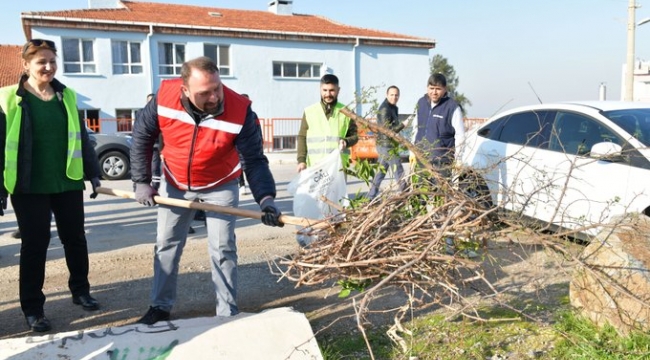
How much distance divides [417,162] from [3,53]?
33.8 m

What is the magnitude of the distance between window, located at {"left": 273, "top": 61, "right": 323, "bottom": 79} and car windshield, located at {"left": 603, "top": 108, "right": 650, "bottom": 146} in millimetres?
22975

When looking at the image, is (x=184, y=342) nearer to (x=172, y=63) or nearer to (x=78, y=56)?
(x=78, y=56)

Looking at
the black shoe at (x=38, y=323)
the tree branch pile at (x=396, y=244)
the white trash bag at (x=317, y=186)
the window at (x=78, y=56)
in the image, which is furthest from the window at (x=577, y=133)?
the window at (x=78, y=56)

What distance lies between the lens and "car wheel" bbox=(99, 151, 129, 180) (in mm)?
13102

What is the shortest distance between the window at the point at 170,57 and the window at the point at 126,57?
37.0 inches

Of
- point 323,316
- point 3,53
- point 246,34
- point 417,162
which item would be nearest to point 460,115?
point 417,162

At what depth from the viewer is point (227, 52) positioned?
26.7 metres

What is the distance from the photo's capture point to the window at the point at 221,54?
2638 cm

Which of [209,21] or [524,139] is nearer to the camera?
[524,139]

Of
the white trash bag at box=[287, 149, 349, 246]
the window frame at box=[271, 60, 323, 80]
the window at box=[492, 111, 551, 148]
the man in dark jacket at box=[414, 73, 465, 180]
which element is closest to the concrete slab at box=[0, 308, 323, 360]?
the white trash bag at box=[287, 149, 349, 246]

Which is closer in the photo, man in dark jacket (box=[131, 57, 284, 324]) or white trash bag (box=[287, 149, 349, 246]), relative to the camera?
man in dark jacket (box=[131, 57, 284, 324])

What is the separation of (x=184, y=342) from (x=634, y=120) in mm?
4718

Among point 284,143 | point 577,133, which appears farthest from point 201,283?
point 284,143

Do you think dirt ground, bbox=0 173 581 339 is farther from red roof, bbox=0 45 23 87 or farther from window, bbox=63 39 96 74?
red roof, bbox=0 45 23 87
